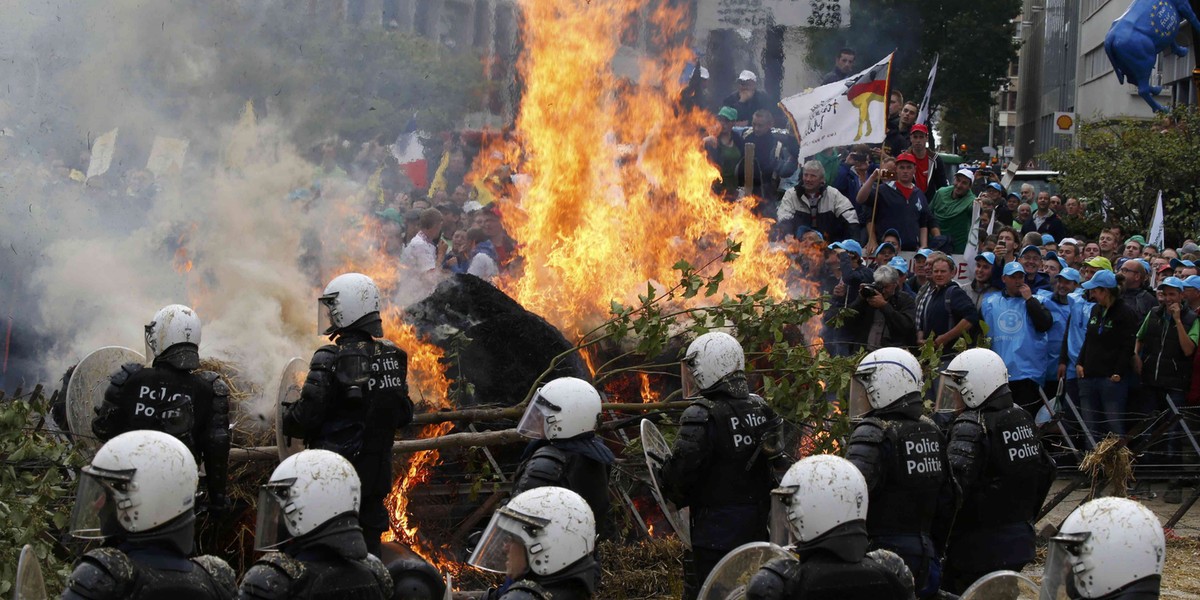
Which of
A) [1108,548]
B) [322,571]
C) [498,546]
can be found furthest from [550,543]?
[1108,548]

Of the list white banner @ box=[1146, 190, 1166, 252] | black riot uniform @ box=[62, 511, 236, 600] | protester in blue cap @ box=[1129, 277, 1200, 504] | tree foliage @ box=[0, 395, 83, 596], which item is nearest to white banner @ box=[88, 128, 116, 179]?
tree foliage @ box=[0, 395, 83, 596]

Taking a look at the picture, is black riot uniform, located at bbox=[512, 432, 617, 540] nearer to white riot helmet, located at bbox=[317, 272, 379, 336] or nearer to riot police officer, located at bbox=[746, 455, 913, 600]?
white riot helmet, located at bbox=[317, 272, 379, 336]

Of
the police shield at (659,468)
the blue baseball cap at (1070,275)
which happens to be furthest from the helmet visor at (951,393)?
the blue baseball cap at (1070,275)

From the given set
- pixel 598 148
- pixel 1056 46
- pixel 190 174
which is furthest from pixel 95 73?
pixel 1056 46

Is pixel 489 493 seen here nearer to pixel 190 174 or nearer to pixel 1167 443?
pixel 190 174

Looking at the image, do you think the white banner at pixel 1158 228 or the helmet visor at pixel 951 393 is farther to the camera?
the white banner at pixel 1158 228

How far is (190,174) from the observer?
10836 millimetres

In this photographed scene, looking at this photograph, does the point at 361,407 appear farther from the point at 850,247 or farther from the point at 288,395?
the point at 850,247

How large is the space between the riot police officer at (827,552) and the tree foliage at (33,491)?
143 inches

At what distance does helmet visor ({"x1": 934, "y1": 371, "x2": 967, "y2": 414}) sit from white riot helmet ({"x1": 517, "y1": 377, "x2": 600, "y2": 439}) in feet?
6.72

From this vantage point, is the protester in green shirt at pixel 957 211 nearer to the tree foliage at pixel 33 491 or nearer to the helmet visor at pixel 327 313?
the helmet visor at pixel 327 313

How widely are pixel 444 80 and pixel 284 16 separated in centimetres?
284

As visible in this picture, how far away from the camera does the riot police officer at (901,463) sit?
21.6 ft

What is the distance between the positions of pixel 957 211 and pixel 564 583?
1144 centimetres
